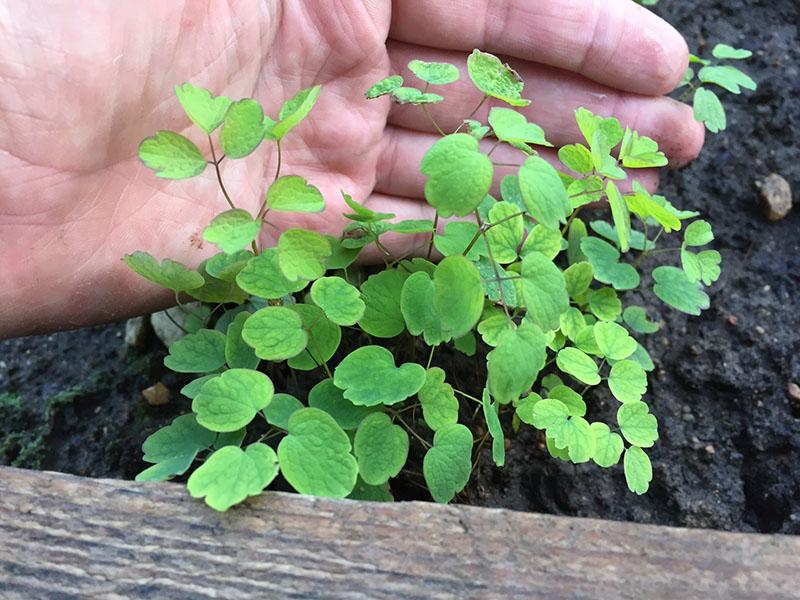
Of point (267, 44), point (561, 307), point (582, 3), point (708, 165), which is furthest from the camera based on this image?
point (708, 165)

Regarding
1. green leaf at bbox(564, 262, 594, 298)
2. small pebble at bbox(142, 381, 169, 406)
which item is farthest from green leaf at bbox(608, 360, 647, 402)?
small pebble at bbox(142, 381, 169, 406)

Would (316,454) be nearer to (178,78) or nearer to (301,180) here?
(301,180)

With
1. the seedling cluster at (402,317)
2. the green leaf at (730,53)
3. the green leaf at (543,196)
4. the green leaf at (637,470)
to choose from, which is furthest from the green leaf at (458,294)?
the green leaf at (730,53)

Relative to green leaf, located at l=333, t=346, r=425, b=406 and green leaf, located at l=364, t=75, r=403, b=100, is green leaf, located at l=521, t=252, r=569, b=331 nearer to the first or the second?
green leaf, located at l=333, t=346, r=425, b=406

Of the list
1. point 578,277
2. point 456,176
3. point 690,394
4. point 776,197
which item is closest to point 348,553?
point 456,176

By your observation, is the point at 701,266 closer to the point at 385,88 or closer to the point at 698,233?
the point at 698,233

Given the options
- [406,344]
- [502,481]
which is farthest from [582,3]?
[502,481]

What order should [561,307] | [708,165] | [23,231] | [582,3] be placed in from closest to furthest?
[561,307], [23,231], [582,3], [708,165]
